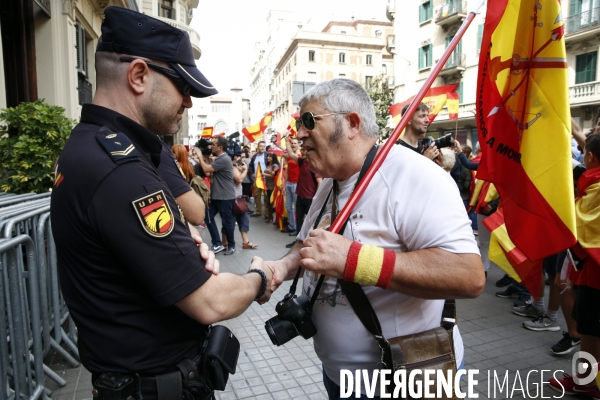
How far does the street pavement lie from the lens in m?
3.58

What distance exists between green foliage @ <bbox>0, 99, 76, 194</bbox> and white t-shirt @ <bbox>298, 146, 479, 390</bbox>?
15.8ft

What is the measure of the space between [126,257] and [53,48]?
918 centimetres

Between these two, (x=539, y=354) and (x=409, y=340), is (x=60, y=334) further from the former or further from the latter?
(x=539, y=354)

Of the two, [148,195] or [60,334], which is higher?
[148,195]

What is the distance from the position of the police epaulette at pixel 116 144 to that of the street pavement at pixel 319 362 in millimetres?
2675

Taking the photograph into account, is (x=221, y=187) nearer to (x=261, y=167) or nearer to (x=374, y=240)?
(x=261, y=167)

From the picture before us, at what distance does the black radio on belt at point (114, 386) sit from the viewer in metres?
1.51

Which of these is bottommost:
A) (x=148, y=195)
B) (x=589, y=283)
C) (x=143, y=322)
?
(x=589, y=283)

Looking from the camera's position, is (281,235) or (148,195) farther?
(281,235)

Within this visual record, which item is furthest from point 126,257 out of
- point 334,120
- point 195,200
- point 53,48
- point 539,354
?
point 53,48

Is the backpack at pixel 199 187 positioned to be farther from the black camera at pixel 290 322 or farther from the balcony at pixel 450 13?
the balcony at pixel 450 13

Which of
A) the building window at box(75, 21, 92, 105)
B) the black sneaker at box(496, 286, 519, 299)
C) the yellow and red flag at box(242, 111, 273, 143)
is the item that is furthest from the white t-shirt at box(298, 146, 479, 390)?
the yellow and red flag at box(242, 111, 273, 143)

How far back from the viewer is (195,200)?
10.8ft

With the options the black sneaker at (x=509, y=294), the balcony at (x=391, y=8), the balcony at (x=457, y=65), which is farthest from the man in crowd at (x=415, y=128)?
the balcony at (x=391, y=8)
